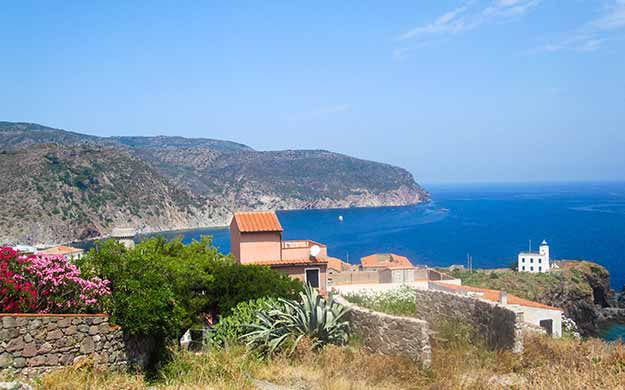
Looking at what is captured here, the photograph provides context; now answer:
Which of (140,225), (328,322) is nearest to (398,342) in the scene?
(328,322)

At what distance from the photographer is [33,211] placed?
11081cm

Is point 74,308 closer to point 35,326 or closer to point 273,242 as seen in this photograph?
point 35,326

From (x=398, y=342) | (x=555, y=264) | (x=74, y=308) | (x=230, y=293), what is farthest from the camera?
(x=555, y=264)

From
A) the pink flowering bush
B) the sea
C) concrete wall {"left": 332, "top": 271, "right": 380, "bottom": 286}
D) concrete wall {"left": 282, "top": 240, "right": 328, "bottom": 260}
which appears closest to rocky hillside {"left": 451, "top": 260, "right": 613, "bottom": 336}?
the sea

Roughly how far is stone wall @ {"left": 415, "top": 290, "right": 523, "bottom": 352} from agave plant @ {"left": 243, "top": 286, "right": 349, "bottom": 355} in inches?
81.7

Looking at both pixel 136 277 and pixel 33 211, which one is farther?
pixel 33 211

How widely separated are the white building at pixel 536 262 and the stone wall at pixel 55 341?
238 ft

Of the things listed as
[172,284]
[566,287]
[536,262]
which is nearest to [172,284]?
[172,284]

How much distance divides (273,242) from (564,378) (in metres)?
14.1

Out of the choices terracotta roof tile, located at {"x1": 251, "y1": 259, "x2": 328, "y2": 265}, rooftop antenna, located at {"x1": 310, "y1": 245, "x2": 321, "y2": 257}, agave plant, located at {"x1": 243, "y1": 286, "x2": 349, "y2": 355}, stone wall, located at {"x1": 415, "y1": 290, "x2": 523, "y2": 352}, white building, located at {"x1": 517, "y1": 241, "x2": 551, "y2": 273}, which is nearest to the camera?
stone wall, located at {"x1": 415, "y1": 290, "x2": 523, "y2": 352}

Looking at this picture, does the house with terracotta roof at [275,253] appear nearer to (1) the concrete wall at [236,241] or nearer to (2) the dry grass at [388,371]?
(1) the concrete wall at [236,241]

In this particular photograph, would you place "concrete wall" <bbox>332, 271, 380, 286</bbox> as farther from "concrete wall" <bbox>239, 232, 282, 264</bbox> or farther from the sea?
the sea

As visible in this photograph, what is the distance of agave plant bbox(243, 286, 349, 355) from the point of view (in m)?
10.2

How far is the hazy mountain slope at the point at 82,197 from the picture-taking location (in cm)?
10962
